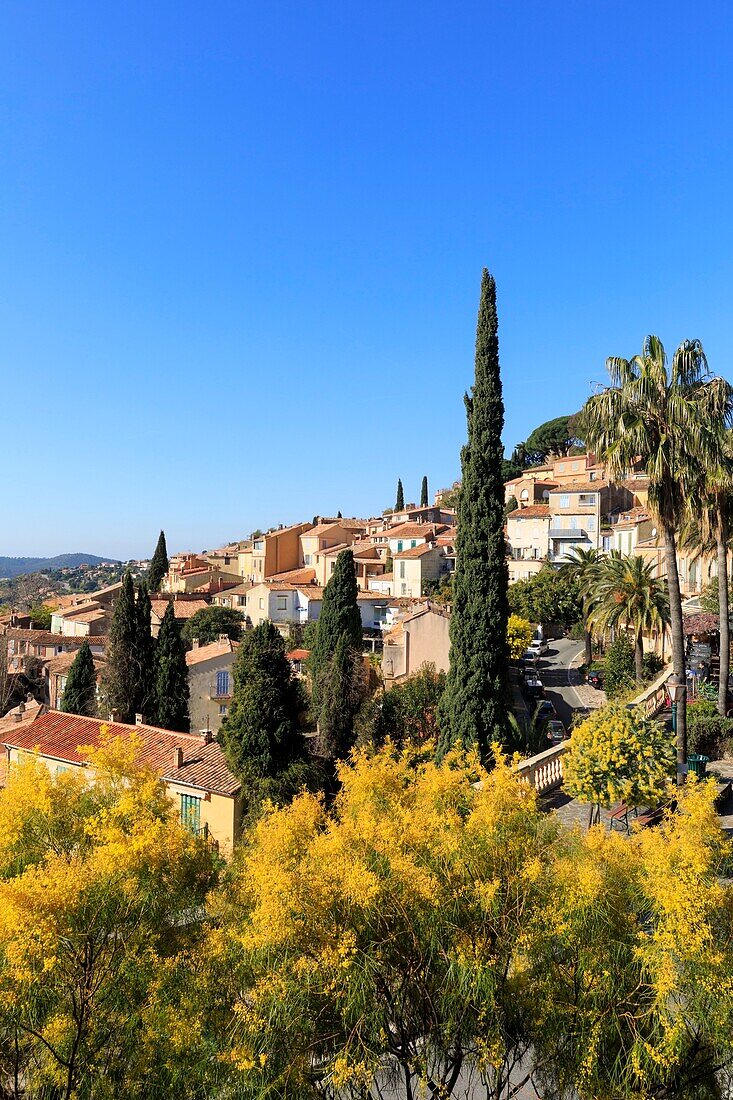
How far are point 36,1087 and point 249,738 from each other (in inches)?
661

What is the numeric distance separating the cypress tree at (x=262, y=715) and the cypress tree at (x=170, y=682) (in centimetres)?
1279

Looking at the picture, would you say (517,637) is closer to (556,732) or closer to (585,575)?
(585,575)

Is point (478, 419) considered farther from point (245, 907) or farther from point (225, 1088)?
point (225, 1088)

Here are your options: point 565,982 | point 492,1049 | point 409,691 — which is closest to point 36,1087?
point 492,1049

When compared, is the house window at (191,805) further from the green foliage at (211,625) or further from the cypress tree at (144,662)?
the green foliage at (211,625)

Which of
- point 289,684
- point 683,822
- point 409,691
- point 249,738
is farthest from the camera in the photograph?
point 409,691

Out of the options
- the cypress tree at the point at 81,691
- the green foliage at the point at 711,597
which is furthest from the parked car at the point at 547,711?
the cypress tree at the point at 81,691

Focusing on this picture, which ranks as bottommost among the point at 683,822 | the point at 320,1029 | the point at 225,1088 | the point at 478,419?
the point at 225,1088

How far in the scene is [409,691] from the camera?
99.5ft

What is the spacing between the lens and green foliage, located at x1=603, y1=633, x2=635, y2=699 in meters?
28.1

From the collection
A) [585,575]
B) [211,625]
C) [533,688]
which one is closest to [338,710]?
[533,688]

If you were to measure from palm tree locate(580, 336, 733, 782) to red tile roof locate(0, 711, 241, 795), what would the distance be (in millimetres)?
14467

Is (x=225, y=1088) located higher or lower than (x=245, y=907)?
lower

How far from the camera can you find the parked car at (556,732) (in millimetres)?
24816
